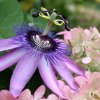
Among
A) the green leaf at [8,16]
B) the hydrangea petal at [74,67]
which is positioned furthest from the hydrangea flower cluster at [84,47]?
the green leaf at [8,16]

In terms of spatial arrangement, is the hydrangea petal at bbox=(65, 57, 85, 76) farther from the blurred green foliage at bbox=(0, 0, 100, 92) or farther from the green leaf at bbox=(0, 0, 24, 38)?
the green leaf at bbox=(0, 0, 24, 38)

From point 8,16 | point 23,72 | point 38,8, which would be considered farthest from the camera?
point 38,8

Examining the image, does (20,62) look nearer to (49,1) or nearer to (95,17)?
(49,1)

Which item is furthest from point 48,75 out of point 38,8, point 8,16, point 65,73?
point 38,8

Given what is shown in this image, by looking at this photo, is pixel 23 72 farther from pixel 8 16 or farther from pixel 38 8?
pixel 38 8

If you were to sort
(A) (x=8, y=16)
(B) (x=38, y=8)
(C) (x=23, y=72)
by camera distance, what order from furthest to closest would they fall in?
(B) (x=38, y=8) → (A) (x=8, y=16) → (C) (x=23, y=72)

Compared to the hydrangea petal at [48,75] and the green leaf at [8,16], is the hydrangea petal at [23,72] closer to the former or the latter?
the hydrangea petal at [48,75]

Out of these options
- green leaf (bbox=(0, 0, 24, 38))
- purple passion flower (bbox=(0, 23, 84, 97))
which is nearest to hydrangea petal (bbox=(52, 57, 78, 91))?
purple passion flower (bbox=(0, 23, 84, 97))
